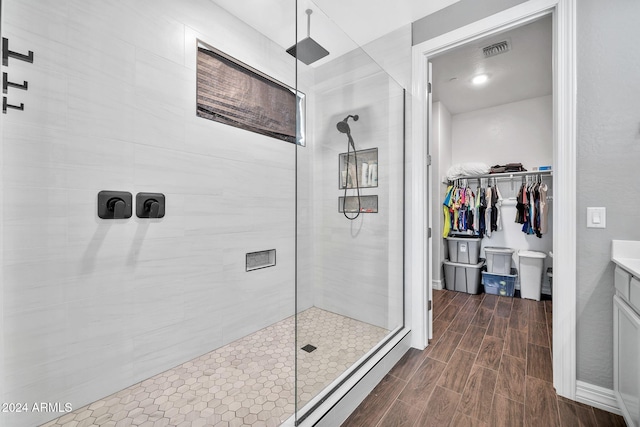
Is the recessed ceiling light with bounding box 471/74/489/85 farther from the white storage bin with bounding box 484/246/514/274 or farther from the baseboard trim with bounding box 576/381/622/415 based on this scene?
the baseboard trim with bounding box 576/381/622/415

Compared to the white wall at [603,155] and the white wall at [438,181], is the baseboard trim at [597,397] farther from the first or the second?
the white wall at [438,181]

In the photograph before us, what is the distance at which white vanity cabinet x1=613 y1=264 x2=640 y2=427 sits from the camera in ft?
3.53

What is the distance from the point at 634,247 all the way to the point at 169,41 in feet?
9.62

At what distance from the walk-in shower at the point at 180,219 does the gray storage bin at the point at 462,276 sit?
187cm

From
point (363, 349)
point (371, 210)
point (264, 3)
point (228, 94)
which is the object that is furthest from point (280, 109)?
point (363, 349)

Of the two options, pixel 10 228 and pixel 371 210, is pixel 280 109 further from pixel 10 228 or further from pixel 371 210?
pixel 10 228

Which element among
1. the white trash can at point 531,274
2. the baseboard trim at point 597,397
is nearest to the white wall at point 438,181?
the white trash can at point 531,274

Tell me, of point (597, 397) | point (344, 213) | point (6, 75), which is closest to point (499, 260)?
point (597, 397)

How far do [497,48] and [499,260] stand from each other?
2.43 meters

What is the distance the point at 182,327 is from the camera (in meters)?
1.79

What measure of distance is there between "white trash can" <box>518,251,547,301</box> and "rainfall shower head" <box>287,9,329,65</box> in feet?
11.0

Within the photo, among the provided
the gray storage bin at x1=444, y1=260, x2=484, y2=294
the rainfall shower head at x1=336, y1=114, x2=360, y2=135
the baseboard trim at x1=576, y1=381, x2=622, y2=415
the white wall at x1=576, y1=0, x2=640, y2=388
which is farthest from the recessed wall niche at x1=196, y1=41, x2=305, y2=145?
the gray storage bin at x1=444, y1=260, x2=484, y2=294

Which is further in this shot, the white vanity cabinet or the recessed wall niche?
the recessed wall niche

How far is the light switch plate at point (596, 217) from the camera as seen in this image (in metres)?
1.42
